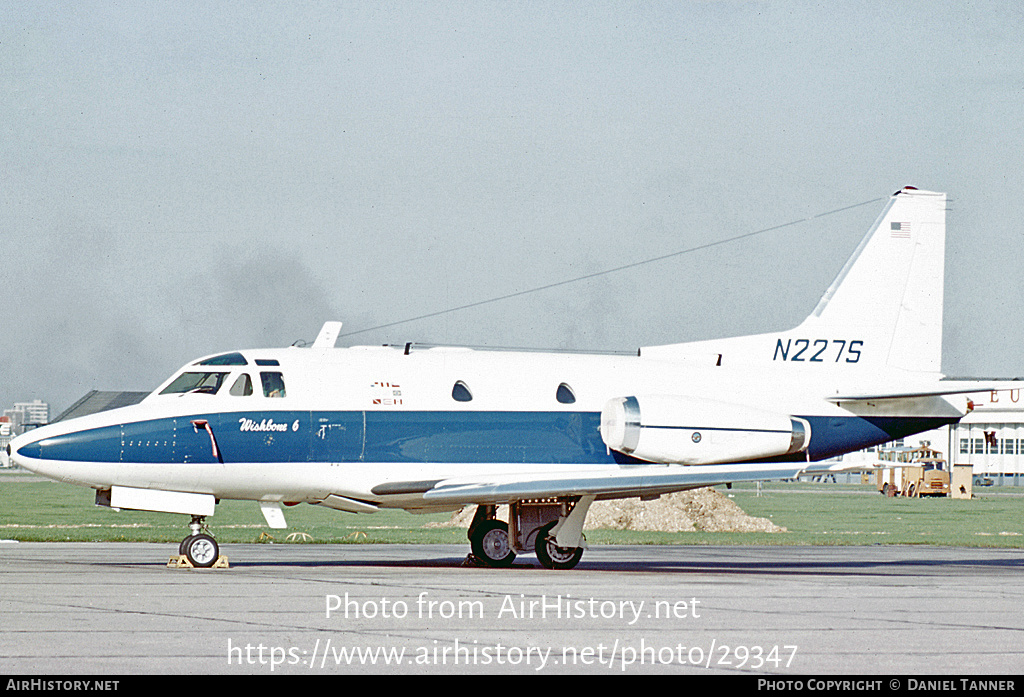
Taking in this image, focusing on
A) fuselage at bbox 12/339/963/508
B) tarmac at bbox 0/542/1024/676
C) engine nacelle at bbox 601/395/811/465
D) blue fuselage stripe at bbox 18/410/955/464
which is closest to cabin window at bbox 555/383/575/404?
fuselage at bbox 12/339/963/508

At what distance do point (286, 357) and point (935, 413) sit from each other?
42.0 ft

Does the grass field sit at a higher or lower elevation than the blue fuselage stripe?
lower

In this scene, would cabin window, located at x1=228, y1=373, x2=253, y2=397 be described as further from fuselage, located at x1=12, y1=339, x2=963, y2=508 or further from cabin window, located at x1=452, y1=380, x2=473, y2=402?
cabin window, located at x1=452, y1=380, x2=473, y2=402

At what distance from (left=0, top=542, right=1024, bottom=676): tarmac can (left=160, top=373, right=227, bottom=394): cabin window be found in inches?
120

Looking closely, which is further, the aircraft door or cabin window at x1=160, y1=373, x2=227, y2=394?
the aircraft door

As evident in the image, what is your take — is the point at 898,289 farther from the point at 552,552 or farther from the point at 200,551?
the point at 200,551

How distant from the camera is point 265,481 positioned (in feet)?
75.3

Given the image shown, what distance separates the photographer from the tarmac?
11.3 metres

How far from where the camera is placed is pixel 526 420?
24.4 metres

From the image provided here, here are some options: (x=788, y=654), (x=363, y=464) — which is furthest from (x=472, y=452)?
(x=788, y=654)

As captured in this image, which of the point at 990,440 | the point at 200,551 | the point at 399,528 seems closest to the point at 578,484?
the point at 200,551

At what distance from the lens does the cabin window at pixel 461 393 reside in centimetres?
2409
